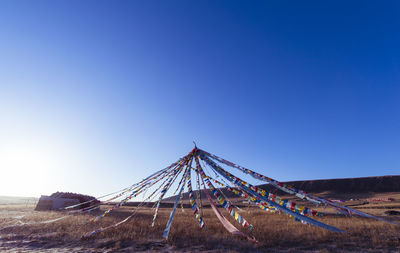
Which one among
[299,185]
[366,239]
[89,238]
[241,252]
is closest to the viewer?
[241,252]

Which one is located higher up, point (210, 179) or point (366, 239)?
point (210, 179)

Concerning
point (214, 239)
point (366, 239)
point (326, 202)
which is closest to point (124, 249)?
point (214, 239)

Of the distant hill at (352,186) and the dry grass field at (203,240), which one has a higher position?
the distant hill at (352,186)

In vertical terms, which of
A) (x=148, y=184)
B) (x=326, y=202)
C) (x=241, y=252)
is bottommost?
(x=241, y=252)

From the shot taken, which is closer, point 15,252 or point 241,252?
point 241,252

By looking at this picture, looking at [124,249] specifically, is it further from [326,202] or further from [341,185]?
[341,185]

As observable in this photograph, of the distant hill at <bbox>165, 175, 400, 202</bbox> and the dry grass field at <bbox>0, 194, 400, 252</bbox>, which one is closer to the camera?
the dry grass field at <bbox>0, 194, 400, 252</bbox>

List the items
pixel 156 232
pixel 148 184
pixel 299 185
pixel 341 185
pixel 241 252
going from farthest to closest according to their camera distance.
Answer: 1. pixel 299 185
2. pixel 341 185
3. pixel 148 184
4. pixel 156 232
5. pixel 241 252

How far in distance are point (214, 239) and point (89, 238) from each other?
4.81 m

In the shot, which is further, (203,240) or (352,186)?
(352,186)

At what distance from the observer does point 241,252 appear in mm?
6379

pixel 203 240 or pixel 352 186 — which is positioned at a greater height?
pixel 352 186

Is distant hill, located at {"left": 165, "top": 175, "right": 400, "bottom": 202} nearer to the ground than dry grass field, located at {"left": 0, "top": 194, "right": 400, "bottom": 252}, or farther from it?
farther from it

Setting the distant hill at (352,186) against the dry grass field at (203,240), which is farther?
the distant hill at (352,186)
